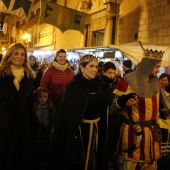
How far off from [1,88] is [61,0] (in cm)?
1813

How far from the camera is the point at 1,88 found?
3.83 metres

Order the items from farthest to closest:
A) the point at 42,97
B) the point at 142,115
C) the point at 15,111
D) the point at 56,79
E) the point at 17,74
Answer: the point at 56,79 < the point at 42,97 < the point at 17,74 < the point at 15,111 < the point at 142,115

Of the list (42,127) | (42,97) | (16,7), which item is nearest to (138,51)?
(42,97)

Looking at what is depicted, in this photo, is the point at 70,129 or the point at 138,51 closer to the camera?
the point at 70,129

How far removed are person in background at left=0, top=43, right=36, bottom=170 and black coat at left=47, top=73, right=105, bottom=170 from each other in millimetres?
699

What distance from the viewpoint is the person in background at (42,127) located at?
15.0 feet

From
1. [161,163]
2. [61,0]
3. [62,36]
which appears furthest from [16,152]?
[61,0]

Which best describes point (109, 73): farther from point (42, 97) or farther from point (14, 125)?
point (14, 125)

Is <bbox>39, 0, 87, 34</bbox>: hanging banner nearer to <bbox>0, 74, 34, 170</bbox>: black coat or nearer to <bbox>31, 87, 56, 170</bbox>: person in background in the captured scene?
<bbox>31, 87, 56, 170</bbox>: person in background

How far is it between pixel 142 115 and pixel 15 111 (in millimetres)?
1884

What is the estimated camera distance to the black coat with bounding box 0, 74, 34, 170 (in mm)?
3824

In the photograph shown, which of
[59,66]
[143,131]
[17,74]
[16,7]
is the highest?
[16,7]

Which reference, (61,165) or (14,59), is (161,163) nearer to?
(61,165)

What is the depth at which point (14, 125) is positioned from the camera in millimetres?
3885
